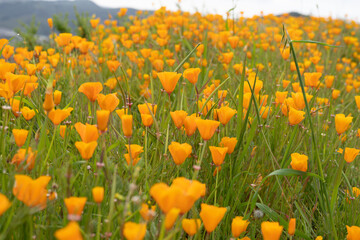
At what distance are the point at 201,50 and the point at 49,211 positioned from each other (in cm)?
212

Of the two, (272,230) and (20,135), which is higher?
(20,135)

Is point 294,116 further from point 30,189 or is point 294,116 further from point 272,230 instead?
point 30,189

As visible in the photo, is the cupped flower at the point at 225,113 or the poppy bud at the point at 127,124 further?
the cupped flower at the point at 225,113

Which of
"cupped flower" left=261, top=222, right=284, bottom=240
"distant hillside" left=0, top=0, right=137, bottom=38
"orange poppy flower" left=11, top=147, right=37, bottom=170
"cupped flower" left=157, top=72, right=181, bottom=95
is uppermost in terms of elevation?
"distant hillside" left=0, top=0, right=137, bottom=38

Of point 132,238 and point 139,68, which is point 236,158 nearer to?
point 132,238

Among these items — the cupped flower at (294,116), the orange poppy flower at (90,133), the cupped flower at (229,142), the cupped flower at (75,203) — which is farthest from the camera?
the cupped flower at (294,116)

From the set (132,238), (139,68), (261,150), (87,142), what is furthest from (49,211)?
(139,68)

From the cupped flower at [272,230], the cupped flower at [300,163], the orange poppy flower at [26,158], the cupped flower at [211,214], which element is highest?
the orange poppy flower at [26,158]

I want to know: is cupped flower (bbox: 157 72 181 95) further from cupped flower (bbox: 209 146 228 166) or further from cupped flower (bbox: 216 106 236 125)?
cupped flower (bbox: 209 146 228 166)

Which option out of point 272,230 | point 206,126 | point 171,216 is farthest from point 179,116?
point 171,216

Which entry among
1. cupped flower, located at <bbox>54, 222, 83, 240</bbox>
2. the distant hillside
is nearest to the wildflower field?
cupped flower, located at <bbox>54, 222, 83, 240</bbox>

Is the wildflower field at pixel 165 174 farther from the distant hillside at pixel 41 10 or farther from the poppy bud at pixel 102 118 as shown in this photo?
the distant hillside at pixel 41 10

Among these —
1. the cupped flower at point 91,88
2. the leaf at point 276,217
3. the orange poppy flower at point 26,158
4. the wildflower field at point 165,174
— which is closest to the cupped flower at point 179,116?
the wildflower field at point 165,174

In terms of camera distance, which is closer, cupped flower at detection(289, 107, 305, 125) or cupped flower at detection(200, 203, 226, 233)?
cupped flower at detection(200, 203, 226, 233)
